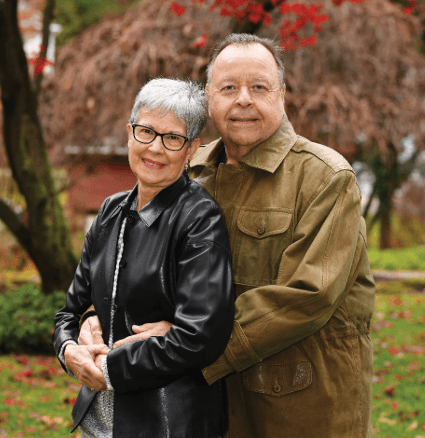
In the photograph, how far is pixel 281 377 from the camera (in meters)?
2.10

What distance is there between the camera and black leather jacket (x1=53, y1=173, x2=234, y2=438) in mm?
1772

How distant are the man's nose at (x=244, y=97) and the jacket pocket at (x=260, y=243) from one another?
44 centimetres

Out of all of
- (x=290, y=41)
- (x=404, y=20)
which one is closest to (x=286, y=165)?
(x=290, y=41)

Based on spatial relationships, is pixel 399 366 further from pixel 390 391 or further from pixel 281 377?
pixel 281 377

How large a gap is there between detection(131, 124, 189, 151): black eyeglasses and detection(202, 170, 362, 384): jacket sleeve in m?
0.56

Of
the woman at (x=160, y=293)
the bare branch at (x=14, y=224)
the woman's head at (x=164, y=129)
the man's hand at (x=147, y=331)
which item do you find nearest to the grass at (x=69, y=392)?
the bare branch at (x=14, y=224)

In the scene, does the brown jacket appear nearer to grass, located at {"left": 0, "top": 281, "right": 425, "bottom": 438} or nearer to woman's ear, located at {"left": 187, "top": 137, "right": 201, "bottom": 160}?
woman's ear, located at {"left": 187, "top": 137, "right": 201, "bottom": 160}

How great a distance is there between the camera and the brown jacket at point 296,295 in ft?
6.25

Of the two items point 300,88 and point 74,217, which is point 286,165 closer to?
point 300,88

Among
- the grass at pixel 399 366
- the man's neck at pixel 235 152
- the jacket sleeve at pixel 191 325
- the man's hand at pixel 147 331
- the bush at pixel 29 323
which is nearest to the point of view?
the jacket sleeve at pixel 191 325

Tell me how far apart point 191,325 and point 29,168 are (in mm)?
5508

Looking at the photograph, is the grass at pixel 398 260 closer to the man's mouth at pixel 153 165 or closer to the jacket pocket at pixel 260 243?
the jacket pocket at pixel 260 243

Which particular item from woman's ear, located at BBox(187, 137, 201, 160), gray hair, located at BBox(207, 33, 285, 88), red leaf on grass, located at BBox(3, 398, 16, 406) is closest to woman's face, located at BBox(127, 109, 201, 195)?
woman's ear, located at BBox(187, 137, 201, 160)

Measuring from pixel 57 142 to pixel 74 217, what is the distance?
2.39m
